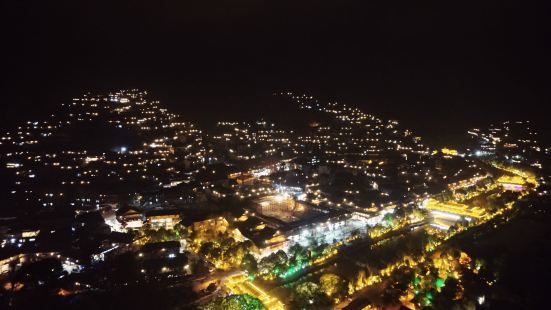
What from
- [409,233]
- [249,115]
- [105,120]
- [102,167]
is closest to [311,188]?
[409,233]

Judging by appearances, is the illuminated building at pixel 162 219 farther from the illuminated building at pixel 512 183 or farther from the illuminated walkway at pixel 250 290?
the illuminated building at pixel 512 183

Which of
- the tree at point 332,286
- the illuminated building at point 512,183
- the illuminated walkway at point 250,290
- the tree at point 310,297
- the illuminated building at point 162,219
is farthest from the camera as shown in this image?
the illuminated building at point 512,183

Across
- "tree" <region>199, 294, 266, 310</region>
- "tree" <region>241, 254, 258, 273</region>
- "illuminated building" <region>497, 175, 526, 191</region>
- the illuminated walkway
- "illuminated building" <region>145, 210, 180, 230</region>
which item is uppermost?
"tree" <region>199, 294, 266, 310</region>

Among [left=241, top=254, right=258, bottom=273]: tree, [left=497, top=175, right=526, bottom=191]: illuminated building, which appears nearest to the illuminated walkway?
[left=241, top=254, right=258, bottom=273]: tree

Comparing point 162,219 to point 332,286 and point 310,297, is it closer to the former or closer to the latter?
point 310,297

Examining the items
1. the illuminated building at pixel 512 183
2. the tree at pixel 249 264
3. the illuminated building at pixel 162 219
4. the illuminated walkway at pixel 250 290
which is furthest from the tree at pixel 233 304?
the illuminated building at pixel 512 183

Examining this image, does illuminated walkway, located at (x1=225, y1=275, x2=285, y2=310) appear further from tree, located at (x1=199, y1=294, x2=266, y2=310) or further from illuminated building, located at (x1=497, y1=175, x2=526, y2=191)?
illuminated building, located at (x1=497, y1=175, x2=526, y2=191)

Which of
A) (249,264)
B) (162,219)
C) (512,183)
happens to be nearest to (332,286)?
(249,264)

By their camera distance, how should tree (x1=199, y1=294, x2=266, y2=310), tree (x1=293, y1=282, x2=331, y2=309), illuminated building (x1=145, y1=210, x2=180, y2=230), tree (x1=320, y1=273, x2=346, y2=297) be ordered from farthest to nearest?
1. illuminated building (x1=145, y1=210, x2=180, y2=230)
2. tree (x1=320, y1=273, x2=346, y2=297)
3. tree (x1=293, y1=282, x2=331, y2=309)
4. tree (x1=199, y1=294, x2=266, y2=310)

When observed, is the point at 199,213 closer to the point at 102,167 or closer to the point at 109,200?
the point at 109,200

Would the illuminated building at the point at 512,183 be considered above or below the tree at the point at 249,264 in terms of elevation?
below

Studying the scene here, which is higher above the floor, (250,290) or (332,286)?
(332,286)
